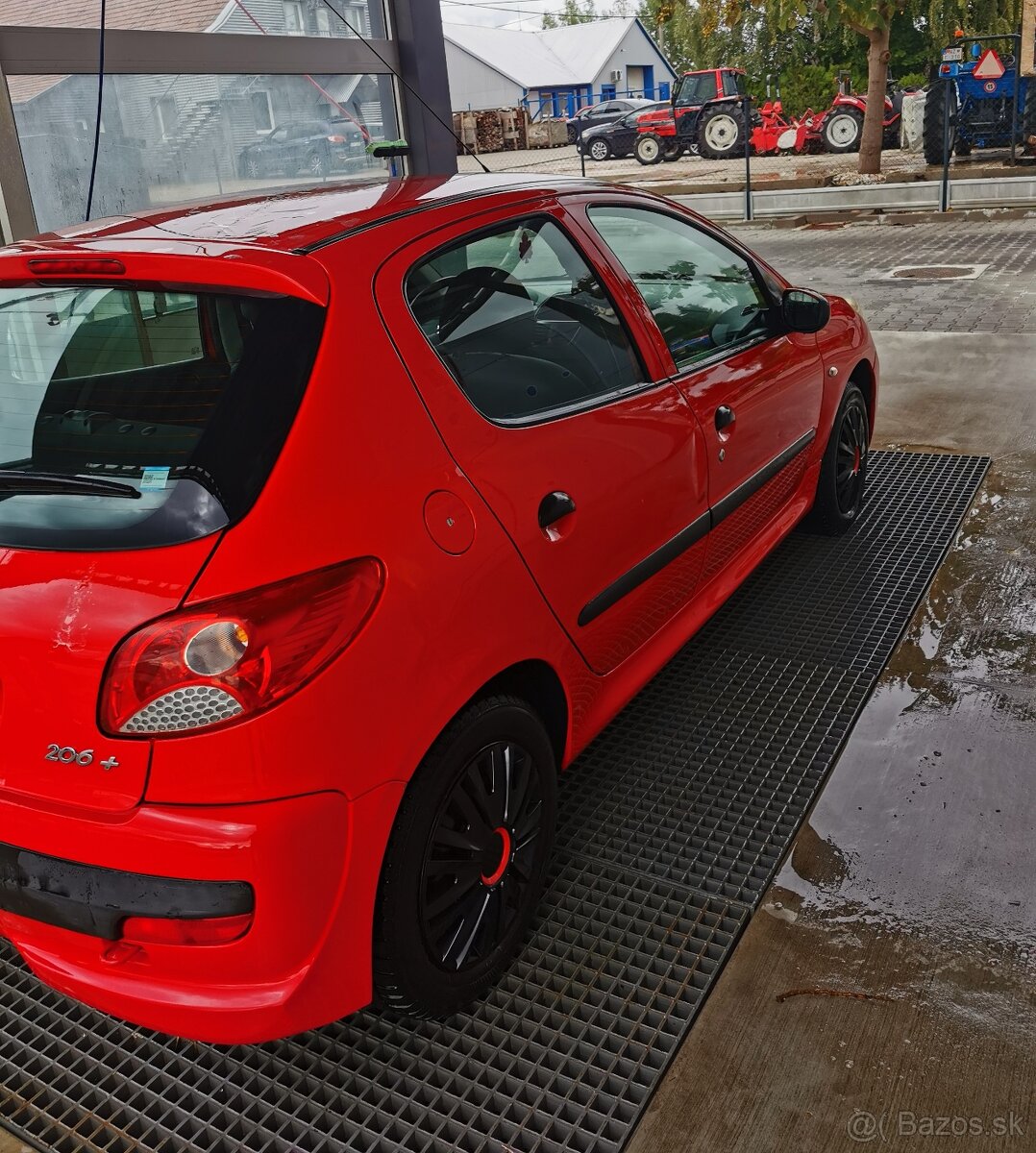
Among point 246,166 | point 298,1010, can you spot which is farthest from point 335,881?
point 246,166

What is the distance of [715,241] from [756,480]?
2.85 ft

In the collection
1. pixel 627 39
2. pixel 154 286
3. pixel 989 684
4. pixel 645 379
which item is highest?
pixel 627 39

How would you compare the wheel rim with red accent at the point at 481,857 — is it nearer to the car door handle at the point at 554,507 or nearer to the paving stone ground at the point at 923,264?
the car door handle at the point at 554,507

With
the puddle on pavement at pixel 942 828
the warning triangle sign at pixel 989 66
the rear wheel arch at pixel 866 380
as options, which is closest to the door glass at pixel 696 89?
the warning triangle sign at pixel 989 66

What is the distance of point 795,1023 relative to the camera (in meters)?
2.30

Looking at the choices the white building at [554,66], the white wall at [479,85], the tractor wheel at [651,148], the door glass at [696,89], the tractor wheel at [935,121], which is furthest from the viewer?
the white wall at [479,85]

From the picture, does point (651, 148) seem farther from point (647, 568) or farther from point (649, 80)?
point (649, 80)

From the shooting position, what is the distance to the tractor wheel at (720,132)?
26.1 metres

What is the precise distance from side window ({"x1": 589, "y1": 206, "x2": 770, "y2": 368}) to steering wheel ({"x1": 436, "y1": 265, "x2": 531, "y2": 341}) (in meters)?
0.49

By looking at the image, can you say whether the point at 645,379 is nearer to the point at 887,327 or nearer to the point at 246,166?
the point at 246,166

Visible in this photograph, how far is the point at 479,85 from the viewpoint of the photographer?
51.1 metres

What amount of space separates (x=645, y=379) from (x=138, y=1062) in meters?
2.07

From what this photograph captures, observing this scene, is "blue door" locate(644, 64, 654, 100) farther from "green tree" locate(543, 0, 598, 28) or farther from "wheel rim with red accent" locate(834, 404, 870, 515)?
"wheel rim with red accent" locate(834, 404, 870, 515)

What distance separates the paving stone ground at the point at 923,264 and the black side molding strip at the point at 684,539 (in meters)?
5.07
